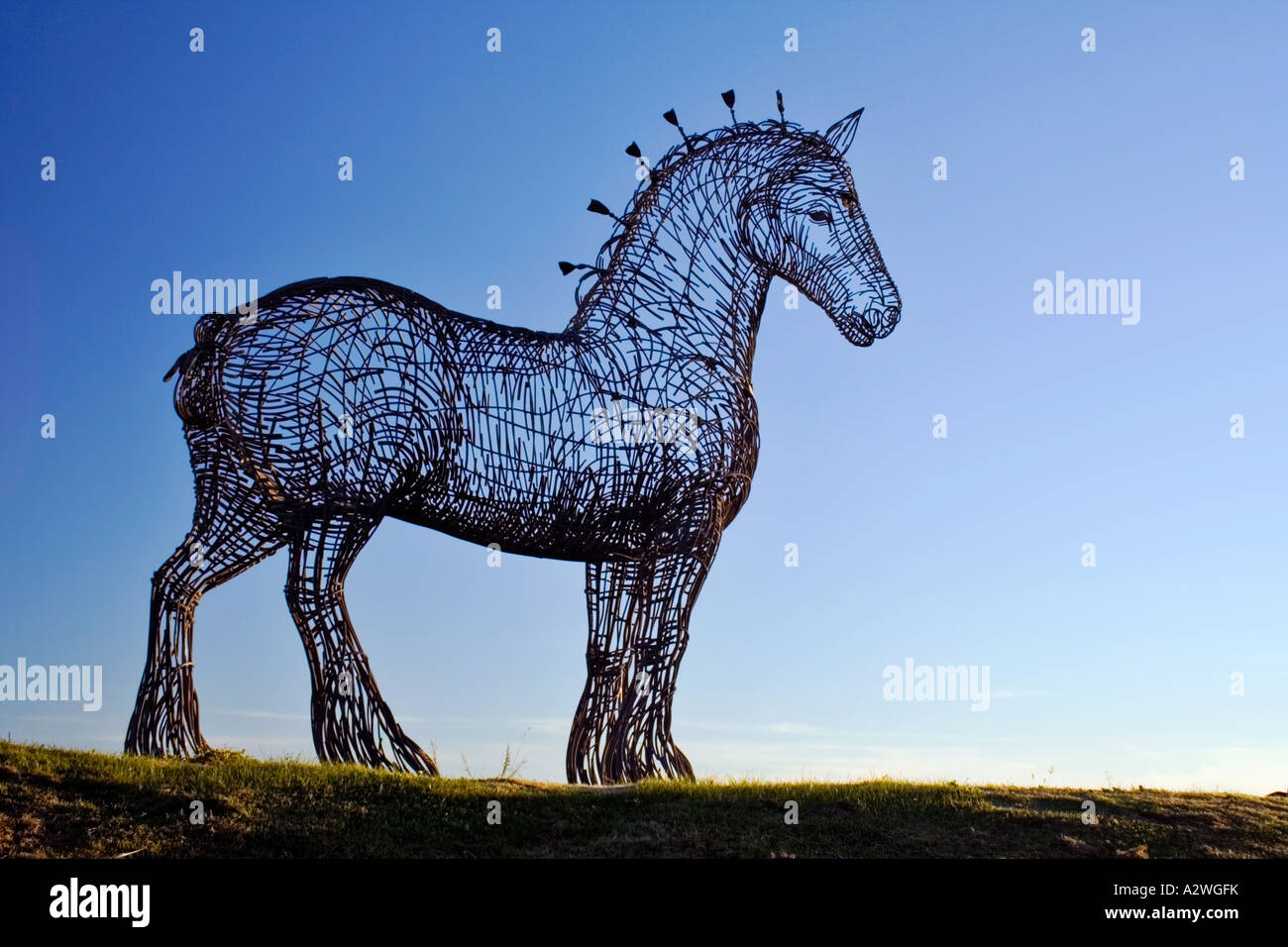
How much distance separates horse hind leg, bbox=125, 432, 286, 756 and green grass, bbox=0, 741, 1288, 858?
371 millimetres

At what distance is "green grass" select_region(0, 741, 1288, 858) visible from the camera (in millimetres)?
8469

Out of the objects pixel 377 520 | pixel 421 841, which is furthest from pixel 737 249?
pixel 421 841

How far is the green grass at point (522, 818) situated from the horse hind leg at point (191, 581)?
0.37 meters

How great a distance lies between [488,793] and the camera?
9898 millimetres

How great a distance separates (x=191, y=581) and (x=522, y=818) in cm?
359

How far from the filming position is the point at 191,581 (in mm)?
10484

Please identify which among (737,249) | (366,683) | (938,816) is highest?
(737,249)

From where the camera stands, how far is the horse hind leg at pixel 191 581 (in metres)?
10.3

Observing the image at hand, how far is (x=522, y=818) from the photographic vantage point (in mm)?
9227

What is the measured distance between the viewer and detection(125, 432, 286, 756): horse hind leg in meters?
10.3

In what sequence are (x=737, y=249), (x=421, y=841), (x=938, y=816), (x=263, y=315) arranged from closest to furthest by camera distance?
(x=421, y=841) → (x=938, y=816) → (x=263, y=315) → (x=737, y=249)

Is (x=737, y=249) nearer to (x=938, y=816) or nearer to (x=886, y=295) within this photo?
(x=886, y=295)
